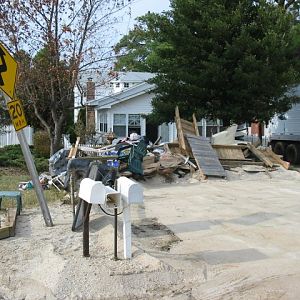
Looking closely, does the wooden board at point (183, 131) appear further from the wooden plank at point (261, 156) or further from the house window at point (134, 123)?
the house window at point (134, 123)

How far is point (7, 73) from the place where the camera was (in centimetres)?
A: 746

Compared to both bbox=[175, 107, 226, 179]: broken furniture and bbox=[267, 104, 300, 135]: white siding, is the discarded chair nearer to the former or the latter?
bbox=[175, 107, 226, 179]: broken furniture

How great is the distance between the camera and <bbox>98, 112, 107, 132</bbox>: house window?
3098 cm

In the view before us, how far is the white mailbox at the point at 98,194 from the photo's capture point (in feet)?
18.8

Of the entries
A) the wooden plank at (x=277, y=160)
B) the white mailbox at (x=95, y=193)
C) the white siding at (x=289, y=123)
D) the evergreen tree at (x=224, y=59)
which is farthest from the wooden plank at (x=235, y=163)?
the white mailbox at (x=95, y=193)

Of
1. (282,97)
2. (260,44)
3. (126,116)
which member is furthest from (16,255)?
(126,116)

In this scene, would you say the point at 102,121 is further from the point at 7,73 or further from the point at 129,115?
the point at 7,73

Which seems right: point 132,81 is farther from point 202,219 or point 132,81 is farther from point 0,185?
point 202,219

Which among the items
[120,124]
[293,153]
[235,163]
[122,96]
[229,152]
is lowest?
[293,153]

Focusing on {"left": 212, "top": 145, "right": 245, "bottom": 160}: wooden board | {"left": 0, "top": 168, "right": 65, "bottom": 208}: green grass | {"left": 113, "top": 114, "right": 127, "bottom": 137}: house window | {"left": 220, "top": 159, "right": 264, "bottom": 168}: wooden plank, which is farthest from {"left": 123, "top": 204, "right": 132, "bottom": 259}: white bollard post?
{"left": 113, "top": 114, "right": 127, "bottom": 137}: house window

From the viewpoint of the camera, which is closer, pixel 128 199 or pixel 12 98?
pixel 128 199

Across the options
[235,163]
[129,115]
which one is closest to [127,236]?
[235,163]

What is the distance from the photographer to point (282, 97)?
73.3ft

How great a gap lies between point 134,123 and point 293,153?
1002cm
